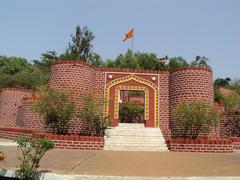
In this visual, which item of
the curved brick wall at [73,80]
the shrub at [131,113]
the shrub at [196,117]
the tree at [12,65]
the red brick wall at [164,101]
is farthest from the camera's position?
the tree at [12,65]

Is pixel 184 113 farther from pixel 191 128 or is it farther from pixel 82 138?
pixel 82 138

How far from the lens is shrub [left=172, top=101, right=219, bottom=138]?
43.7ft

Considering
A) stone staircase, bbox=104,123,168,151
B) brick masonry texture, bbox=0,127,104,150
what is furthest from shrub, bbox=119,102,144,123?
brick masonry texture, bbox=0,127,104,150

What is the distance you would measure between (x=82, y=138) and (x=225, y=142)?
6205 mm

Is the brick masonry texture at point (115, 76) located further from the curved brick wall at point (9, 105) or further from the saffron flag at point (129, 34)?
the saffron flag at point (129, 34)

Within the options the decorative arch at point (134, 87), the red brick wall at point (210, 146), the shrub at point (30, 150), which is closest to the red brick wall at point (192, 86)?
the decorative arch at point (134, 87)

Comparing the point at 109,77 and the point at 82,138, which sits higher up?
the point at 109,77

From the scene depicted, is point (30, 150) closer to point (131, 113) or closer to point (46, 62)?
point (131, 113)

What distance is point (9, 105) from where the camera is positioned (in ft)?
68.0

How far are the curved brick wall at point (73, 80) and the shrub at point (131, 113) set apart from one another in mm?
5886

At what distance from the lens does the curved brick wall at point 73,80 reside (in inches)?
593

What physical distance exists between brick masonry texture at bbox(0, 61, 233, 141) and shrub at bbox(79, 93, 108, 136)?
0.76 metres

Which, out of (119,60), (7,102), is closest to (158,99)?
(7,102)

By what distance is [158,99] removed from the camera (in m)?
17.0
